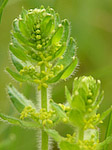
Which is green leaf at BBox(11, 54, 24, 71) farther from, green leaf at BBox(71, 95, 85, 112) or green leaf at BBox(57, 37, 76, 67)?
green leaf at BBox(71, 95, 85, 112)

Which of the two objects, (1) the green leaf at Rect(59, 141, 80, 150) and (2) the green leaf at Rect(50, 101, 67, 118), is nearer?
(1) the green leaf at Rect(59, 141, 80, 150)

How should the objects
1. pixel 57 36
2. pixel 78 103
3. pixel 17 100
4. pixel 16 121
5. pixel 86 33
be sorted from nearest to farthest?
pixel 78 103
pixel 16 121
pixel 57 36
pixel 17 100
pixel 86 33

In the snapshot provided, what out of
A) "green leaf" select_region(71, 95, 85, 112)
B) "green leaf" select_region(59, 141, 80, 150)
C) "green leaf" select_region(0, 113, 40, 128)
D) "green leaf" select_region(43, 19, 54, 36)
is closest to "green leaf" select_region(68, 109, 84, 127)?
"green leaf" select_region(71, 95, 85, 112)

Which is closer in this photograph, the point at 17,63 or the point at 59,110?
the point at 59,110

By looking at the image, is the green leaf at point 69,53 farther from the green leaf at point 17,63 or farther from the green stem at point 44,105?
the green leaf at point 17,63

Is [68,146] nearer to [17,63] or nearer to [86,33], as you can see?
[17,63]

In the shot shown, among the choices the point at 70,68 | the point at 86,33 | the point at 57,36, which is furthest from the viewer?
the point at 86,33

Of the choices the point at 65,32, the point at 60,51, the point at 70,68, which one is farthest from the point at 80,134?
the point at 65,32
